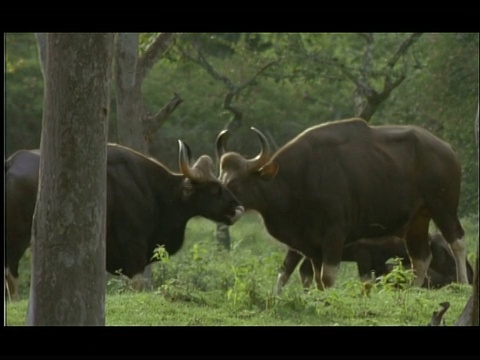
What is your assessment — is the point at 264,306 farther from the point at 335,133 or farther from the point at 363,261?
the point at 363,261

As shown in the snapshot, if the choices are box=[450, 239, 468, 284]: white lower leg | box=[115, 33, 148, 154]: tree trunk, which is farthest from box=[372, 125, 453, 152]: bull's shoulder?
box=[115, 33, 148, 154]: tree trunk

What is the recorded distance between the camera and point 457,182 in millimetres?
14797

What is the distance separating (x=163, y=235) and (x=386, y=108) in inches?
566

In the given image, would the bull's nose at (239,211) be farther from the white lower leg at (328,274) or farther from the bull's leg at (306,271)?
the bull's leg at (306,271)

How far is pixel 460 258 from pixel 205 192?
10.1 feet

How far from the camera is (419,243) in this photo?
48.8ft

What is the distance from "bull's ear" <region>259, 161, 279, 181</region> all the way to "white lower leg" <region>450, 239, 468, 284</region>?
2287mm

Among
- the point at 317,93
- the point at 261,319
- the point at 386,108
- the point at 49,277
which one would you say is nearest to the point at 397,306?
the point at 261,319

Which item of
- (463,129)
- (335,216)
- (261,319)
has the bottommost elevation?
(261,319)

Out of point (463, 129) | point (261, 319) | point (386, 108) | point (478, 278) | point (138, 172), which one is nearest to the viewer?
point (478, 278)

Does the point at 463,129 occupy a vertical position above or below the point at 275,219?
above

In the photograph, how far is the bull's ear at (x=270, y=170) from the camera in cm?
1444

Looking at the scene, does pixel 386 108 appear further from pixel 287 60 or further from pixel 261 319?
pixel 261 319

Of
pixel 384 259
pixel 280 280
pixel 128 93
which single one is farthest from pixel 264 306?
pixel 128 93
